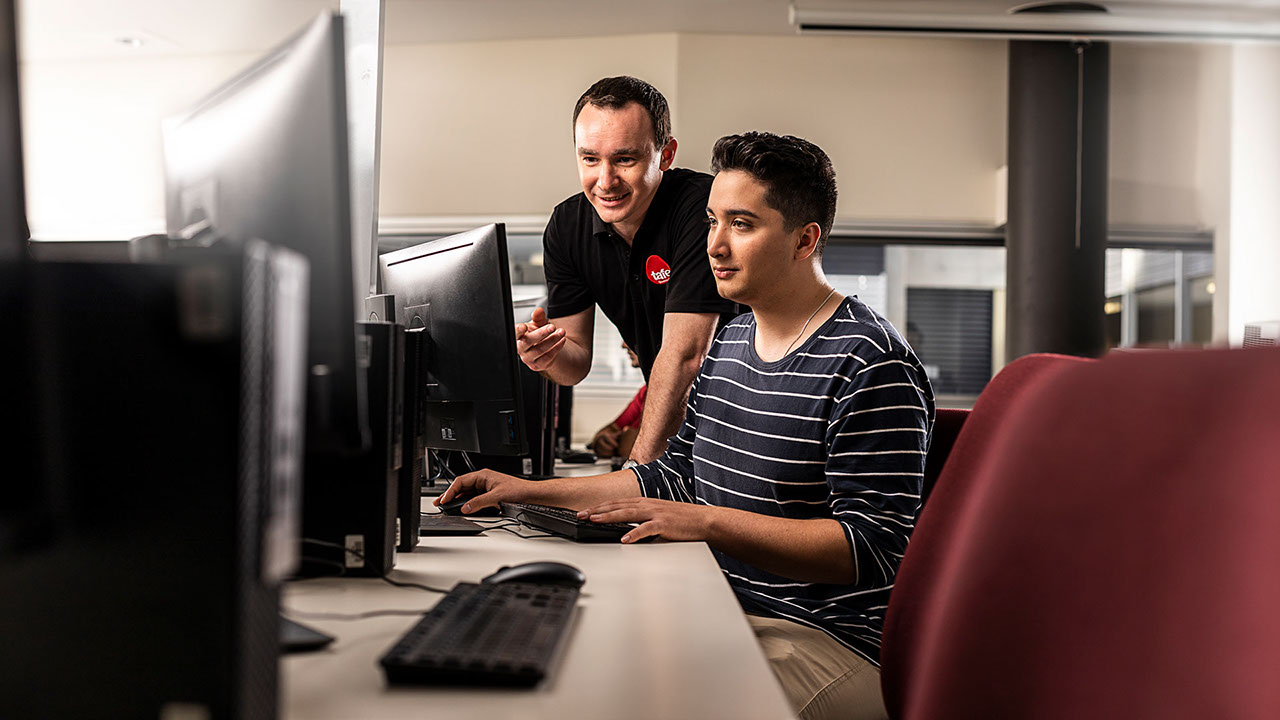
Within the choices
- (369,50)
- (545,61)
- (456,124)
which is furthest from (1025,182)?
(369,50)

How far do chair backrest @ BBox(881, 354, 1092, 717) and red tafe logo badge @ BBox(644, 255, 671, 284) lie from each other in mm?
1287

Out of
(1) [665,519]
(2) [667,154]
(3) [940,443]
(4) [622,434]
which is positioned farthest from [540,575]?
(4) [622,434]

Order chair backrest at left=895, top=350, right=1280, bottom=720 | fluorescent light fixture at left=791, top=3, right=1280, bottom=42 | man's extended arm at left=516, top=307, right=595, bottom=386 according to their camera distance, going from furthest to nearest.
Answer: fluorescent light fixture at left=791, top=3, right=1280, bottom=42, man's extended arm at left=516, top=307, right=595, bottom=386, chair backrest at left=895, top=350, right=1280, bottom=720

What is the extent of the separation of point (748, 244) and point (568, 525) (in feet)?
1.75

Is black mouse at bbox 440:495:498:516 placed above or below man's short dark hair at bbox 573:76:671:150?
below

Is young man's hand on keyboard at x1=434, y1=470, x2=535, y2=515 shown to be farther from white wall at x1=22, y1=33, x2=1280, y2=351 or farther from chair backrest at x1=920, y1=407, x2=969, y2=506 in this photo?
white wall at x1=22, y1=33, x2=1280, y2=351

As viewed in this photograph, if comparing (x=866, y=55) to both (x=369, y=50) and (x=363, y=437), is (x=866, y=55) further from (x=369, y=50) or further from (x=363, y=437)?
(x=363, y=437)

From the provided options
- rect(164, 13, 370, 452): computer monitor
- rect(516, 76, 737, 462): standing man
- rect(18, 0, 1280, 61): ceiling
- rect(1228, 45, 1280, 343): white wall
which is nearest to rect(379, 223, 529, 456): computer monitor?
rect(516, 76, 737, 462): standing man

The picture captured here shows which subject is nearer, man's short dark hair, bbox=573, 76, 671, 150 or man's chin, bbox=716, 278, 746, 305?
man's chin, bbox=716, 278, 746, 305

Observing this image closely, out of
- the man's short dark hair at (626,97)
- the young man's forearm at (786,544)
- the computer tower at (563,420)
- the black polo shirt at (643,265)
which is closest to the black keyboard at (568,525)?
the young man's forearm at (786,544)

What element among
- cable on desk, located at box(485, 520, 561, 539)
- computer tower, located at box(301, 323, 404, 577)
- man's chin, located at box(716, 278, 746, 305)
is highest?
man's chin, located at box(716, 278, 746, 305)

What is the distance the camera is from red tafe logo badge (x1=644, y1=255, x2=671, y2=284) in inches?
86.0

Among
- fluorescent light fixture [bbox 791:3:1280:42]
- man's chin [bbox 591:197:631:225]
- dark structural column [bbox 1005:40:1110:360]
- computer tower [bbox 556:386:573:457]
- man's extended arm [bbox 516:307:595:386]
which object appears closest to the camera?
man's extended arm [bbox 516:307:595:386]

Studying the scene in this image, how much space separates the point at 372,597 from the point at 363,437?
0.31 m
